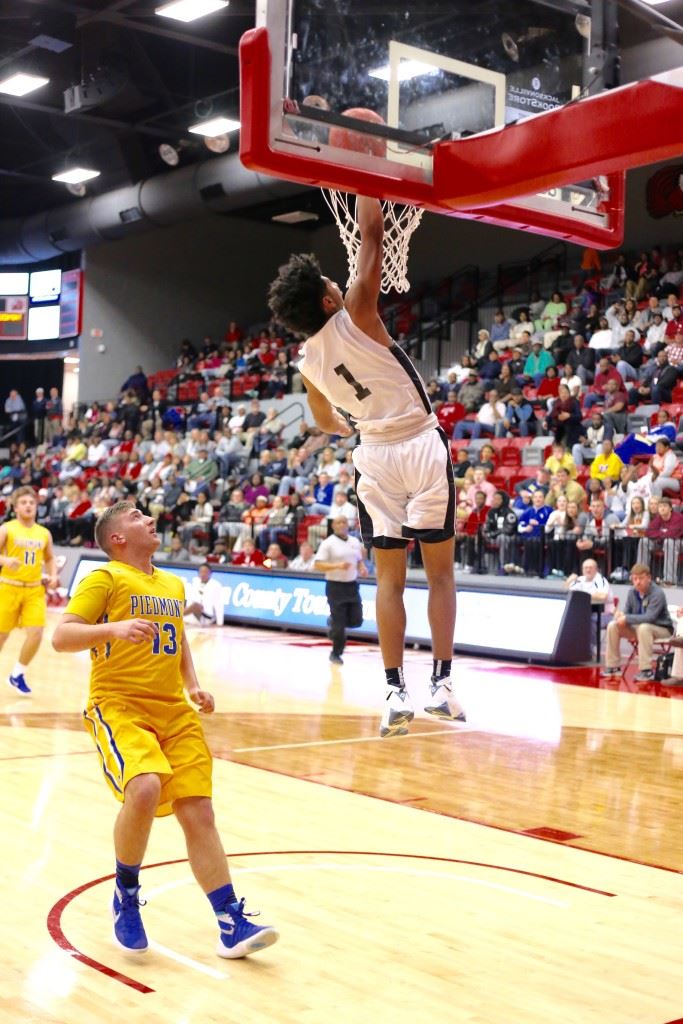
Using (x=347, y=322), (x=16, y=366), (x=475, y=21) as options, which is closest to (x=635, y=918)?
(x=347, y=322)

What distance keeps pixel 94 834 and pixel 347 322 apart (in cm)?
366

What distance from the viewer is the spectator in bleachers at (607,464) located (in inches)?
640

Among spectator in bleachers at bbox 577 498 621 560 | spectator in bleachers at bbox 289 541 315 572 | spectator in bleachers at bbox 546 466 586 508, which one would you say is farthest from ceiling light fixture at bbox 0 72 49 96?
spectator in bleachers at bbox 577 498 621 560

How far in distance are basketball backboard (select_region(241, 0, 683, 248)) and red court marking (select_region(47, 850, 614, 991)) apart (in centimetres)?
319

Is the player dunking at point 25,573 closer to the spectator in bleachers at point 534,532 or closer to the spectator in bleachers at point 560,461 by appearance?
the spectator in bleachers at point 534,532

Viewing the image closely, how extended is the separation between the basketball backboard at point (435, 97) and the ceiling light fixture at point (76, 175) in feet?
71.7

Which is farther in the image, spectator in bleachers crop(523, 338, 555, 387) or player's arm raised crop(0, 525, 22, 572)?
spectator in bleachers crop(523, 338, 555, 387)

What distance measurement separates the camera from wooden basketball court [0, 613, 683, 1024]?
4664 mm

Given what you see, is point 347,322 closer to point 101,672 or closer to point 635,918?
point 101,672

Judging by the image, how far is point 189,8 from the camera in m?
17.1

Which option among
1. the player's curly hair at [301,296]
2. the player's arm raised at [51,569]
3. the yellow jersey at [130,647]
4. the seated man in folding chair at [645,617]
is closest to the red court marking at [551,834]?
the yellow jersey at [130,647]

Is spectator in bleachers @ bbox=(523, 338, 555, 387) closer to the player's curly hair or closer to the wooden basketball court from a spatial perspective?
Answer: the wooden basketball court

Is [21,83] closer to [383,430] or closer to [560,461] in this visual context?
[560,461]

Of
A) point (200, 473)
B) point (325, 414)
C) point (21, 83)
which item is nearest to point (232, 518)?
point (200, 473)
